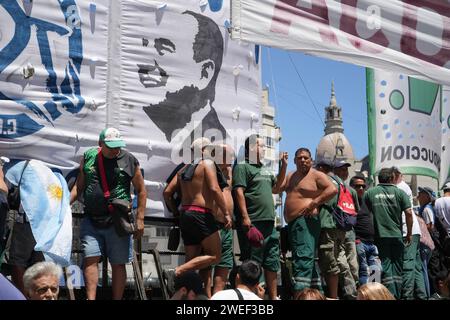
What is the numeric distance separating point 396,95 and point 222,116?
13.1 feet

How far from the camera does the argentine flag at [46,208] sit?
5711 mm

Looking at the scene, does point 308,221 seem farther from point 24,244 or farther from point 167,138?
point 24,244

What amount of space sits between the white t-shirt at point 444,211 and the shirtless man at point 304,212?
241 cm

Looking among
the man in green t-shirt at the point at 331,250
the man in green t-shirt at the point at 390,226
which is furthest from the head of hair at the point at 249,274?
the man in green t-shirt at the point at 390,226

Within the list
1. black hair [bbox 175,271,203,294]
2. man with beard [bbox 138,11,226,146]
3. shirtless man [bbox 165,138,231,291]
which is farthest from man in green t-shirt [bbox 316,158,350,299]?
black hair [bbox 175,271,203,294]

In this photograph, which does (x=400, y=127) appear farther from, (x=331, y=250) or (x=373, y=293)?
(x=373, y=293)

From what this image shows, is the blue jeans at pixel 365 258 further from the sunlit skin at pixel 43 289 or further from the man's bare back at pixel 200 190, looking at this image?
the sunlit skin at pixel 43 289

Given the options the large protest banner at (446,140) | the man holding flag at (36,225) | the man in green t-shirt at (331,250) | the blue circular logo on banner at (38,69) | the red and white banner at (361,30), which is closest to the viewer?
the red and white banner at (361,30)

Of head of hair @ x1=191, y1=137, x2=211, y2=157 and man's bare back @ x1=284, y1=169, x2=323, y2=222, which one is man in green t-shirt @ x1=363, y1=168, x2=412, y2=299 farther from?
head of hair @ x1=191, y1=137, x2=211, y2=157

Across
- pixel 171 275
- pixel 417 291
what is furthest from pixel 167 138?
pixel 417 291

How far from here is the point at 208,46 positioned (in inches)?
300

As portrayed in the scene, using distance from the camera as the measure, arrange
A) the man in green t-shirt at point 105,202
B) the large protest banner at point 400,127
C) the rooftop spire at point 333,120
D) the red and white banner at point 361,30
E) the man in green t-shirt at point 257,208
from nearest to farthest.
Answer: the red and white banner at point 361,30
the man in green t-shirt at point 105,202
the man in green t-shirt at point 257,208
the large protest banner at point 400,127
the rooftop spire at point 333,120

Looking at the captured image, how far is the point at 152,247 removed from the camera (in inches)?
281

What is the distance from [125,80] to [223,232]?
1.71 m
